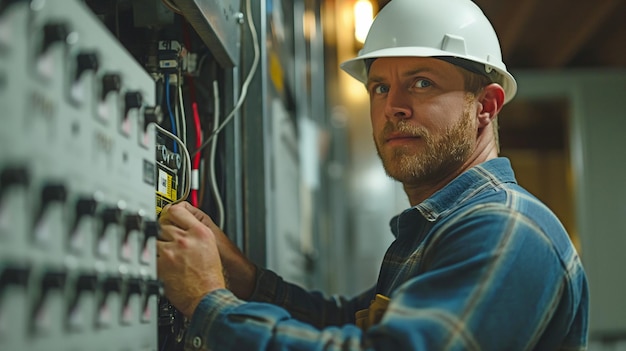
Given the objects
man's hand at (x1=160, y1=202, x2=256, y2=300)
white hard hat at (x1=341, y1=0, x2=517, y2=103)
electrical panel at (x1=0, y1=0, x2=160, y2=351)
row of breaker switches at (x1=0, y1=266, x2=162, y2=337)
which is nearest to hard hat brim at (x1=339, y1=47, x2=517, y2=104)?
white hard hat at (x1=341, y1=0, x2=517, y2=103)

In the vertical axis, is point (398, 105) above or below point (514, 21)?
below

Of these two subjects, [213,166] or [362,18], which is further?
[362,18]

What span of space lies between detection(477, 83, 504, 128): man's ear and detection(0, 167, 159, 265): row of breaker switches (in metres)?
0.85

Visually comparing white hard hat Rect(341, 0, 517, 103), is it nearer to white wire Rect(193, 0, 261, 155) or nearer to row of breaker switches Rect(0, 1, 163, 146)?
white wire Rect(193, 0, 261, 155)

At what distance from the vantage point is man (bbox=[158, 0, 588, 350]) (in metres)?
1.07

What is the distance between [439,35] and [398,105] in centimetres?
19

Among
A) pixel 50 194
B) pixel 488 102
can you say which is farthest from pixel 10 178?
pixel 488 102

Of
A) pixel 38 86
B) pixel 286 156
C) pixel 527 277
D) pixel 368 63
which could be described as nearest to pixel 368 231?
pixel 286 156

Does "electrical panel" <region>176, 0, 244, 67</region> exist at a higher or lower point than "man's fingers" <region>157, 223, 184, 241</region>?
higher

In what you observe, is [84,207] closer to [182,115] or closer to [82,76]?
[82,76]

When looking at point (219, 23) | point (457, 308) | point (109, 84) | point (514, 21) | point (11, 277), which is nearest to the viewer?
point (11, 277)

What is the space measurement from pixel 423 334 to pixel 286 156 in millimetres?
1477

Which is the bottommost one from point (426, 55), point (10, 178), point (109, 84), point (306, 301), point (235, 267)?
point (306, 301)

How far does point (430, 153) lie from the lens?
1.49m
